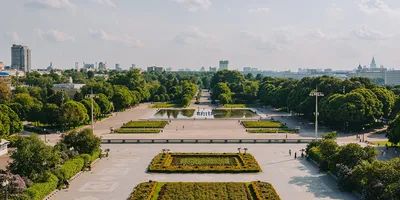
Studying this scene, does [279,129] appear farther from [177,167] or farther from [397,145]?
[177,167]

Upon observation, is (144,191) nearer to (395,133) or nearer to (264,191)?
(264,191)

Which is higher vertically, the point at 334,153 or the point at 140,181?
the point at 334,153

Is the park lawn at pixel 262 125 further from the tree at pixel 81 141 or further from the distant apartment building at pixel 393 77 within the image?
the distant apartment building at pixel 393 77

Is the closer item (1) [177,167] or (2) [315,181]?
(2) [315,181]

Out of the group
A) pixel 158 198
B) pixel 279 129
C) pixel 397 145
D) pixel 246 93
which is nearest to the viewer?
pixel 158 198

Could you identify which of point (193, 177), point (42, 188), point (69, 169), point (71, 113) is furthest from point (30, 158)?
point (71, 113)

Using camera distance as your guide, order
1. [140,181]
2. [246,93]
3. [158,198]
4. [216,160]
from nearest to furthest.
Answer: [158,198], [140,181], [216,160], [246,93]

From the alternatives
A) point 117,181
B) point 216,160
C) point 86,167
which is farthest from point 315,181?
point 86,167
